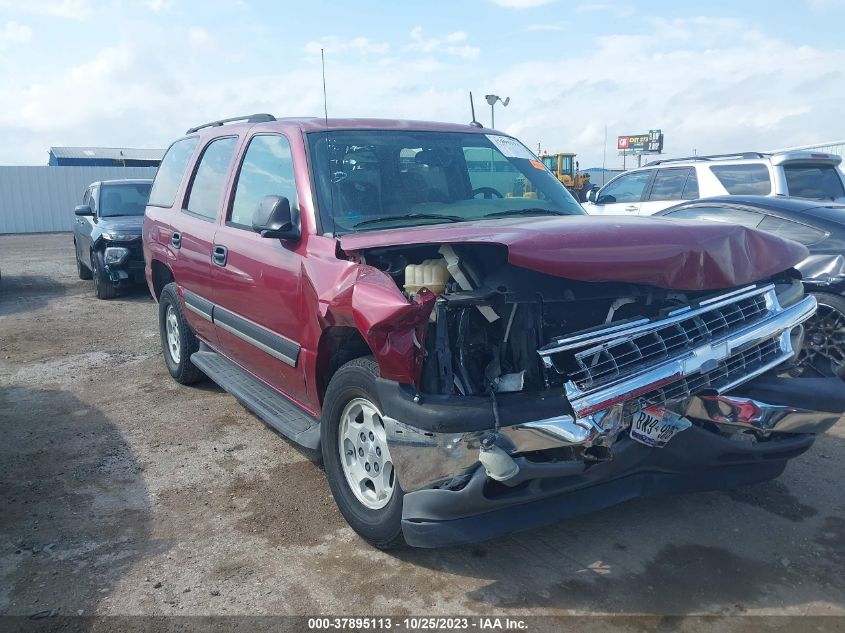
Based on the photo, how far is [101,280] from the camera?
10430 millimetres

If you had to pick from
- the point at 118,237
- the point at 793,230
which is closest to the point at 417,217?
the point at 793,230

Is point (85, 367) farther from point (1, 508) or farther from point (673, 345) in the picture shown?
point (673, 345)

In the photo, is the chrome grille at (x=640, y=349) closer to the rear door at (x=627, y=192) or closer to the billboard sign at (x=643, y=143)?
the rear door at (x=627, y=192)

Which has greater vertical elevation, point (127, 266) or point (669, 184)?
point (669, 184)

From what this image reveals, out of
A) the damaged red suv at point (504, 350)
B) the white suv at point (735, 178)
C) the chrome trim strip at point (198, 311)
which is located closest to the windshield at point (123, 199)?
the chrome trim strip at point (198, 311)

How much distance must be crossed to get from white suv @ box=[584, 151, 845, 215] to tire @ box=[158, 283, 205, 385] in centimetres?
418

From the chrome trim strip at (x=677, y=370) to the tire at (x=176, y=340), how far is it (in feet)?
12.8

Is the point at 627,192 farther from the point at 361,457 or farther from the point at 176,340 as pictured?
the point at 361,457

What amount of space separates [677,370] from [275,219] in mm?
2023

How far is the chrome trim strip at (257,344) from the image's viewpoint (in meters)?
3.84

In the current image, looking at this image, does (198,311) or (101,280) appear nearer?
(198,311)

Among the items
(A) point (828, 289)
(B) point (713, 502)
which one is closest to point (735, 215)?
(A) point (828, 289)

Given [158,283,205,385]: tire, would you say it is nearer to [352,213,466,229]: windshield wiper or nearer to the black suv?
[352,213,466,229]: windshield wiper

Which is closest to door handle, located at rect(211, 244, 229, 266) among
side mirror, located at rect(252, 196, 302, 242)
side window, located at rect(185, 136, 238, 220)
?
side window, located at rect(185, 136, 238, 220)
